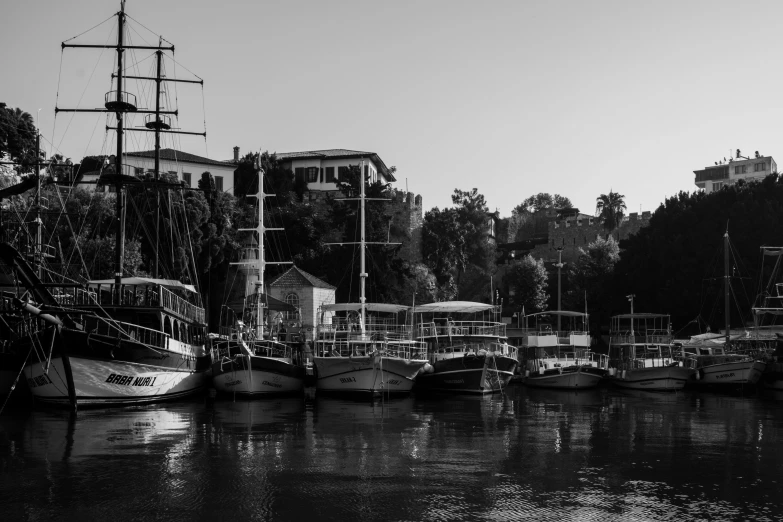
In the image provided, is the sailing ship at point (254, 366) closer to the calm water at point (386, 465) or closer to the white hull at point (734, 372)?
the calm water at point (386, 465)

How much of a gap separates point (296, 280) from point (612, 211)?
46998 mm

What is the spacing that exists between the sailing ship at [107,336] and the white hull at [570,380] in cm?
1976

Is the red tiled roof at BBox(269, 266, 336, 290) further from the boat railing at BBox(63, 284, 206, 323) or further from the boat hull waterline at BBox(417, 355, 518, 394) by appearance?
the boat hull waterline at BBox(417, 355, 518, 394)

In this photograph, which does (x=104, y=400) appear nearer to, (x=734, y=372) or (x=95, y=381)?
(x=95, y=381)

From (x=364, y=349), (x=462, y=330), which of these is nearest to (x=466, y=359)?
(x=364, y=349)

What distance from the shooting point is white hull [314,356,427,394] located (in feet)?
130

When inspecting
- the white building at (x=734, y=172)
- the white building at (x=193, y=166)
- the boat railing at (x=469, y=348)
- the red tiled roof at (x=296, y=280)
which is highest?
the white building at (x=734, y=172)

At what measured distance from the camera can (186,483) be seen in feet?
59.8

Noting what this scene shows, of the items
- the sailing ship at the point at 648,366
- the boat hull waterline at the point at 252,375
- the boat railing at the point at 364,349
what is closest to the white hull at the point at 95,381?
the boat hull waterline at the point at 252,375

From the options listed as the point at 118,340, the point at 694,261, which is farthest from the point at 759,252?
the point at 118,340

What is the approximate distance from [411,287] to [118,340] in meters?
41.1

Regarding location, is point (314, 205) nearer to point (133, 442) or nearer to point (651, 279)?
point (651, 279)

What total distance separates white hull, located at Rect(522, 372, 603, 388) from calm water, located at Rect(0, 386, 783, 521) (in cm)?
1398

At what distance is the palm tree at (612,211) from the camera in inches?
3750
